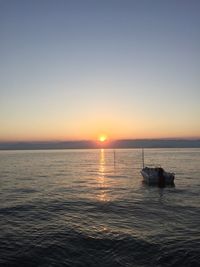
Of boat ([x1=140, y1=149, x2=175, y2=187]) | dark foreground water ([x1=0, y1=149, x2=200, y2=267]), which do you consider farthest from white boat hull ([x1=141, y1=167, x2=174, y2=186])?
dark foreground water ([x1=0, y1=149, x2=200, y2=267])

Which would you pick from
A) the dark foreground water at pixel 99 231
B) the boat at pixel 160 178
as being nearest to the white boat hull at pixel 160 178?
the boat at pixel 160 178

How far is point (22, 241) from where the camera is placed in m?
24.2

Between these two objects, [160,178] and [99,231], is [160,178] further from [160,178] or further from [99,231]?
[99,231]

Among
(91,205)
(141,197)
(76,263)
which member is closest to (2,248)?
(76,263)

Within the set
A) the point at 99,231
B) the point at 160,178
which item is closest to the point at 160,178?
the point at 160,178

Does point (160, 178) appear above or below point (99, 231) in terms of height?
above

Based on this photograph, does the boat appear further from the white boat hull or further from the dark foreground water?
the dark foreground water

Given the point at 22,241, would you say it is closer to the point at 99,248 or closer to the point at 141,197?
the point at 99,248

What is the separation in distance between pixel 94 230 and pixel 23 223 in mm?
7604

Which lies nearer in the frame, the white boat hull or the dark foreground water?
the dark foreground water

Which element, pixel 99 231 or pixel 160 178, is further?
pixel 160 178

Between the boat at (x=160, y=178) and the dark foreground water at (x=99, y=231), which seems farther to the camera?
the boat at (x=160, y=178)

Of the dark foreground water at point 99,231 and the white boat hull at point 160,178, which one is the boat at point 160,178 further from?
the dark foreground water at point 99,231

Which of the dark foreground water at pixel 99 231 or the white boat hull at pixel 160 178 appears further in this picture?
the white boat hull at pixel 160 178
